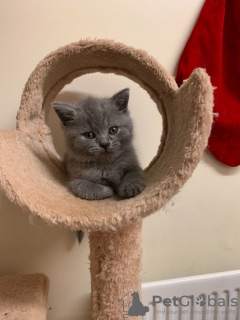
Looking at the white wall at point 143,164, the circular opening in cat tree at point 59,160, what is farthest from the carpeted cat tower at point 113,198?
the white wall at point 143,164

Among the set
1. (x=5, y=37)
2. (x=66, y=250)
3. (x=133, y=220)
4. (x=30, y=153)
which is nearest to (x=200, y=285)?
(x=66, y=250)

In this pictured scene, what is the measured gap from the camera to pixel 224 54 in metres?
1.12

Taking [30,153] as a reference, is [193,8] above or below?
above

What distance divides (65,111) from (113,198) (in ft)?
1.06

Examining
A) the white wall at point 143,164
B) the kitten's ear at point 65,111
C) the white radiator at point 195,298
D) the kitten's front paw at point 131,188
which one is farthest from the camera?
the white radiator at point 195,298

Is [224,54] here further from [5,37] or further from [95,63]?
[5,37]

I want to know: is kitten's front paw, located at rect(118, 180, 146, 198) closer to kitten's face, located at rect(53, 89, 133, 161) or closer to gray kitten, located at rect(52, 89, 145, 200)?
gray kitten, located at rect(52, 89, 145, 200)

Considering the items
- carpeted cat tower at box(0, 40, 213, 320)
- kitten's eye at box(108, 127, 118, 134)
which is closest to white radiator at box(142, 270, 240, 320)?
carpeted cat tower at box(0, 40, 213, 320)

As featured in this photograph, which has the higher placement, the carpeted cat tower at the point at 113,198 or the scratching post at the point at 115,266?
the carpeted cat tower at the point at 113,198

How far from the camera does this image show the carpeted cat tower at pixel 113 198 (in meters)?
0.57

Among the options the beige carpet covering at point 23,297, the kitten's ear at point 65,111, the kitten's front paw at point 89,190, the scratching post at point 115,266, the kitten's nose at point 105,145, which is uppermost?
the kitten's ear at point 65,111

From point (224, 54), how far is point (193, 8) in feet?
0.77

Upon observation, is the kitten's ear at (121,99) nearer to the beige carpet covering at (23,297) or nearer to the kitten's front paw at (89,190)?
the kitten's front paw at (89,190)

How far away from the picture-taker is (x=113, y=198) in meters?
0.76
